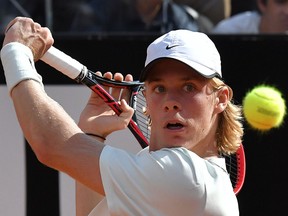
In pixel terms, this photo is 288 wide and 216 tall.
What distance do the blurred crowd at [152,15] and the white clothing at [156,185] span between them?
339 centimetres

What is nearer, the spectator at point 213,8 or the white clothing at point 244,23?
the white clothing at point 244,23

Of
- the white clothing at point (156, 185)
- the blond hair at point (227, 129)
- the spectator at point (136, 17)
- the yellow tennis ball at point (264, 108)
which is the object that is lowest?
the white clothing at point (156, 185)

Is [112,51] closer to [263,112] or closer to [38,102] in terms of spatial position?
[263,112]

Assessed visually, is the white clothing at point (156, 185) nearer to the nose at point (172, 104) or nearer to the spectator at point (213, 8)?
the nose at point (172, 104)

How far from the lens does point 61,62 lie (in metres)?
3.37

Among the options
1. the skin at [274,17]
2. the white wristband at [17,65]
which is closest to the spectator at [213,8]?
the skin at [274,17]

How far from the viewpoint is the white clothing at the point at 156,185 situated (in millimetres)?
2594

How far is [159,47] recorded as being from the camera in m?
2.78

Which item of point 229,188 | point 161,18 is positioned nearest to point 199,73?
point 229,188

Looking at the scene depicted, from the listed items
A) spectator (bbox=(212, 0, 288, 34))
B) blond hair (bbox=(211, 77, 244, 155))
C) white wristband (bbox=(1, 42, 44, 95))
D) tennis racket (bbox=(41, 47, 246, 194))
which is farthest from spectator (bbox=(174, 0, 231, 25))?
white wristband (bbox=(1, 42, 44, 95))

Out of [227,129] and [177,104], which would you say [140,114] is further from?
[177,104]

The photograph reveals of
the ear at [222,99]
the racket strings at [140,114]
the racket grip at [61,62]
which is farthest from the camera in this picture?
the racket strings at [140,114]

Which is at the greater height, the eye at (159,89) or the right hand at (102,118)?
the right hand at (102,118)

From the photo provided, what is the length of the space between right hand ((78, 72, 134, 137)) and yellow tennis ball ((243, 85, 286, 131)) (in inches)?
64.8
